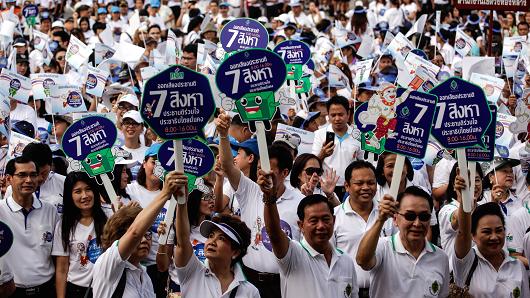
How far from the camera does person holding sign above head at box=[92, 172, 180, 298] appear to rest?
20.3 ft

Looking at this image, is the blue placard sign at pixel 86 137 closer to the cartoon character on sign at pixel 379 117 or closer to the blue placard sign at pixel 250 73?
the blue placard sign at pixel 250 73

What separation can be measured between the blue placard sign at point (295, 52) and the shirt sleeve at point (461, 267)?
4961 millimetres

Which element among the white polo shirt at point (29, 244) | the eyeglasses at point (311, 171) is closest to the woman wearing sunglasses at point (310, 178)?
the eyeglasses at point (311, 171)

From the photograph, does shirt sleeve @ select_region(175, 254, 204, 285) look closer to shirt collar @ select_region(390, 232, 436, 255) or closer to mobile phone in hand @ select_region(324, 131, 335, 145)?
shirt collar @ select_region(390, 232, 436, 255)

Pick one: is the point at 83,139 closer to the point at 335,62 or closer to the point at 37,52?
the point at 335,62

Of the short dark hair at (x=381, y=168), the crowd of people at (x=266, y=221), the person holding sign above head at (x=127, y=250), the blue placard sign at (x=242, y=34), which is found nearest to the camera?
the person holding sign above head at (x=127, y=250)

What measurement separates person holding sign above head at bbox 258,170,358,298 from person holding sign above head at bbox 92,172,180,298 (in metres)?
A: 0.77

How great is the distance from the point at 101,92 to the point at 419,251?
21.8 ft

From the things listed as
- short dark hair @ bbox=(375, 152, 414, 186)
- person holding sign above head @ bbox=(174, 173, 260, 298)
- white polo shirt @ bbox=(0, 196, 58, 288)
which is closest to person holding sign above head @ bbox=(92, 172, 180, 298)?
person holding sign above head @ bbox=(174, 173, 260, 298)

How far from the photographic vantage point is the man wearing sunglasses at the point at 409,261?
6734 millimetres

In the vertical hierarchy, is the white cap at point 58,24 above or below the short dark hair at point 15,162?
above

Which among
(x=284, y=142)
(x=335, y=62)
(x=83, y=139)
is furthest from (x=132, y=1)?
(x=83, y=139)

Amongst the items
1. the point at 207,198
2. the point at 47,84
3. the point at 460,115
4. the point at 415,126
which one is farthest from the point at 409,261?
the point at 47,84

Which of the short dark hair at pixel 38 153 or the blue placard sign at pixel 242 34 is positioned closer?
the short dark hair at pixel 38 153
